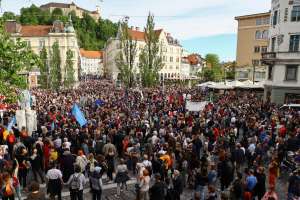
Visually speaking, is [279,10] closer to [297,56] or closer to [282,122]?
[297,56]

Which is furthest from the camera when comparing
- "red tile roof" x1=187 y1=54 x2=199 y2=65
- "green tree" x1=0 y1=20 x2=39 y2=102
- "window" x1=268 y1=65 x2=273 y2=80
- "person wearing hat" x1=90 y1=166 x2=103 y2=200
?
"red tile roof" x1=187 y1=54 x2=199 y2=65

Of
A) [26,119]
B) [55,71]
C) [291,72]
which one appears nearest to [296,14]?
[291,72]

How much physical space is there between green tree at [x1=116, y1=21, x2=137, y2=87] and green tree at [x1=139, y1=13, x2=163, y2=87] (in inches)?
51.1

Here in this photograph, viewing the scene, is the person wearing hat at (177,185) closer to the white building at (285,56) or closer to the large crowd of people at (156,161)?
the large crowd of people at (156,161)

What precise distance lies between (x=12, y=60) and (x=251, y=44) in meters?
57.6

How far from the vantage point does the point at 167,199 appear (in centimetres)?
1024

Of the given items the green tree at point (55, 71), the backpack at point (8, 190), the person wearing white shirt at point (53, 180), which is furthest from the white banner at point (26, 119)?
the green tree at point (55, 71)

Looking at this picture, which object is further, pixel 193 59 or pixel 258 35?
pixel 193 59

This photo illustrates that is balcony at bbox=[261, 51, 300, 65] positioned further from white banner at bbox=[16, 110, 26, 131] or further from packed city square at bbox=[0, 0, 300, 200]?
white banner at bbox=[16, 110, 26, 131]

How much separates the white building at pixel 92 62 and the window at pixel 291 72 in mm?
Result: 128188

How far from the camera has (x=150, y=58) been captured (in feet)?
138

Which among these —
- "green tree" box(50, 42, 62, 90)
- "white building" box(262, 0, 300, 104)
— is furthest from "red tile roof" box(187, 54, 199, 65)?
"white building" box(262, 0, 300, 104)

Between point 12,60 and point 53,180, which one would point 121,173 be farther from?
point 12,60

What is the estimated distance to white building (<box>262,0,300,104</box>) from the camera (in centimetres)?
3564
